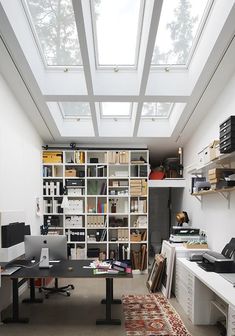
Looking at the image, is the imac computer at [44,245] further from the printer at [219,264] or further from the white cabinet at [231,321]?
the white cabinet at [231,321]

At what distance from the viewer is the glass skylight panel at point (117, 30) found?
3.87 metres

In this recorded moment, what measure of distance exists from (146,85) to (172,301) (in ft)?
11.3

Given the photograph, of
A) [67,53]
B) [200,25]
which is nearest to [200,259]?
[200,25]

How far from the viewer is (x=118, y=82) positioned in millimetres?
4852

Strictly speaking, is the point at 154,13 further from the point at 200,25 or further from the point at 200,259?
the point at 200,259

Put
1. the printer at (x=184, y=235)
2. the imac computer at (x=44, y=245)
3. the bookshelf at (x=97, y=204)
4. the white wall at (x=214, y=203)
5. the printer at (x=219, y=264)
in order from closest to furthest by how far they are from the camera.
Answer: the printer at (x=219, y=264), the white wall at (x=214, y=203), the imac computer at (x=44, y=245), the printer at (x=184, y=235), the bookshelf at (x=97, y=204)

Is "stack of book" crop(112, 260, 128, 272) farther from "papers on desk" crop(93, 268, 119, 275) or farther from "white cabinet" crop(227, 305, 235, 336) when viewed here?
"white cabinet" crop(227, 305, 235, 336)

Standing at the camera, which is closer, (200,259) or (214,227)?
(200,259)

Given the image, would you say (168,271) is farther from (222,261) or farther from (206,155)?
(206,155)

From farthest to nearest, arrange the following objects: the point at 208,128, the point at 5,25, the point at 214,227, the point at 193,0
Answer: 1. the point at 208,128
2. the point at 214,227
3. the point at 193,0
4. the point at 5,25

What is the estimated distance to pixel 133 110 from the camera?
238 inches

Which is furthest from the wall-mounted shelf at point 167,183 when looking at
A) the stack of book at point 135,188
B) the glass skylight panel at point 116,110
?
the glass skylight panel at point 116,110

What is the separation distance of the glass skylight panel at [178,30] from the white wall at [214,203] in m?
0.85

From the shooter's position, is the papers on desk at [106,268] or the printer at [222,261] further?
the papers on desk at [106,268]
